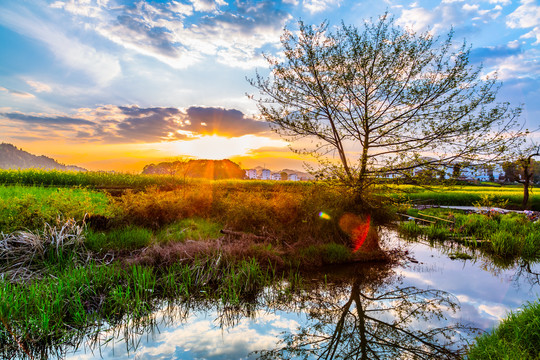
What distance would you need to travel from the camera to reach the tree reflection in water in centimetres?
444

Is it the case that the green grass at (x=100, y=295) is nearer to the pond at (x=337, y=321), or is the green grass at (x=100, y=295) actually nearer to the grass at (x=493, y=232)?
the pond at (x=337, y=321)

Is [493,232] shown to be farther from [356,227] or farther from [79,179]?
[79,179]

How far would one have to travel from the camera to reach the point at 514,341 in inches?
155

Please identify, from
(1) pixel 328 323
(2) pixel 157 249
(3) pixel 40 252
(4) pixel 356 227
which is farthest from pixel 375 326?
(3) pixel 40 252

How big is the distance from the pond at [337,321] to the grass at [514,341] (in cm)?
45

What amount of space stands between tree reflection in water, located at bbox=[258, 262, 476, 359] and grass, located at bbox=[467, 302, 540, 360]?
0.43m

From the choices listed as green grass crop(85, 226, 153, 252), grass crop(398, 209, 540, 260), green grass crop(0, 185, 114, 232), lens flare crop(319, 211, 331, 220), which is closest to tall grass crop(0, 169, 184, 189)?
green grass crop(0, 185, 114, 232)

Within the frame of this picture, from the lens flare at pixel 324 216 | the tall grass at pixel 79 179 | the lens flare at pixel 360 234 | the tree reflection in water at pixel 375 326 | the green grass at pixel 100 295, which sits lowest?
the tree reflection in water at pixel 375 326

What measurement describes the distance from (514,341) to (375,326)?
1.96m

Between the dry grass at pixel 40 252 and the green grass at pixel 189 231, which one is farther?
the green grass at pixel 189 231

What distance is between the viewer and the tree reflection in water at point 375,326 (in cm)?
444

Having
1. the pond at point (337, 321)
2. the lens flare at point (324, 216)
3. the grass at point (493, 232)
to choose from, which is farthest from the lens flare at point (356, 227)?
the grass at point (493, 232)

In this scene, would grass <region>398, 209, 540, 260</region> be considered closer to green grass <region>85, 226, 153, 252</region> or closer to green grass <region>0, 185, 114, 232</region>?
green grass <region>85, 226, 153, 252</region>

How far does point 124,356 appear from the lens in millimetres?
4066
